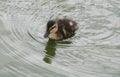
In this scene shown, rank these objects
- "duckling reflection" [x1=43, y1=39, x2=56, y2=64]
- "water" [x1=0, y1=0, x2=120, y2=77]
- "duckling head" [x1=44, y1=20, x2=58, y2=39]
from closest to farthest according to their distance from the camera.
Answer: "water" [x1=0, y1=0, x2=120, y2=77]
"duckling reflection" [x1=43, y1=39, x2=56, y2=64]
"duckling head" [x1=44, y1=20, x2=58, y2=39]

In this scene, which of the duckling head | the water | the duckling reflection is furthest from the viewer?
the duckling head

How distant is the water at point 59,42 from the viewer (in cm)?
412

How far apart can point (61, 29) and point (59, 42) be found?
19cm

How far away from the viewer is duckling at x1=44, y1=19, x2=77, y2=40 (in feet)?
15.7

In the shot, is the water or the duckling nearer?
the water

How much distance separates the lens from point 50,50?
15.0 feet

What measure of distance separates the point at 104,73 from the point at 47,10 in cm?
161

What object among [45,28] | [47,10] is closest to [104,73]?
[45,28]

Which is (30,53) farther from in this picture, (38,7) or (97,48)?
(38,7)

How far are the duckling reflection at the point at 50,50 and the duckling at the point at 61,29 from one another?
8 centimetres

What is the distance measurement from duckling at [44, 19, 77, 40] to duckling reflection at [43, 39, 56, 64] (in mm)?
80

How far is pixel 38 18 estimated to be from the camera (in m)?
5.15

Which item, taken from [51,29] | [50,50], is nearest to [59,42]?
[51,29]

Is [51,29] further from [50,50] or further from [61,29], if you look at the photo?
[50,50]
